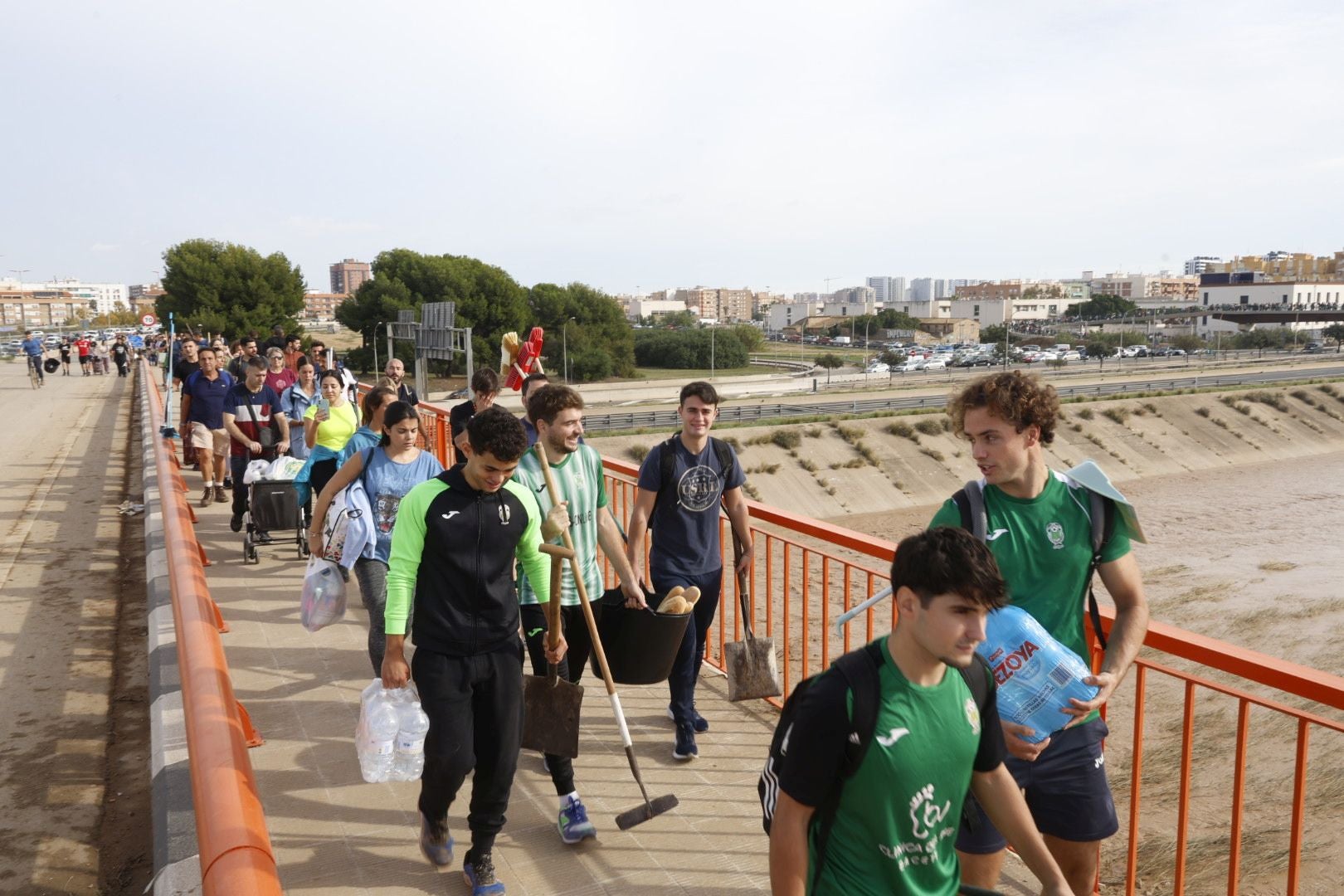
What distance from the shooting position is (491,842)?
354 centimetres

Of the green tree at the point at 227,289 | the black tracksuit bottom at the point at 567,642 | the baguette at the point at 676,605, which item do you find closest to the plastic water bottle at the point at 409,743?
the black tracksuit bottom at the point at 567,642

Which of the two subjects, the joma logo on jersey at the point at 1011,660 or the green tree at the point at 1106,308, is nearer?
the joma logo on jersey at the point at 1011,660

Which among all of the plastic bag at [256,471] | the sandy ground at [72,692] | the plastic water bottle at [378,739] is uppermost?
the plastic bag at [256,471]

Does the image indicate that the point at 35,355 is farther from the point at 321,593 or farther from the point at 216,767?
the point at 216,767

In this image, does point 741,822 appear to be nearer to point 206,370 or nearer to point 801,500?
point 206,370

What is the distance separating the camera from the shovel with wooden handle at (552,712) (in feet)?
12.4

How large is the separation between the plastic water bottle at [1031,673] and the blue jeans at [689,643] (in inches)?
84.3

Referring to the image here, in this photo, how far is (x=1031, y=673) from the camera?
7.86ft

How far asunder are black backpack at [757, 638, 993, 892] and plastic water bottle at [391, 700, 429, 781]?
1.75m

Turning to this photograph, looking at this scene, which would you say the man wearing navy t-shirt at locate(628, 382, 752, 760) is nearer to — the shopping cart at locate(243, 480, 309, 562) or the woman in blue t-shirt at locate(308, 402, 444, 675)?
the woman in blue t-shirt at locate(308, 402, 444, 675)

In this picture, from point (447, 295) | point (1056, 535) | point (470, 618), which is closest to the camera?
point (1056, 535)

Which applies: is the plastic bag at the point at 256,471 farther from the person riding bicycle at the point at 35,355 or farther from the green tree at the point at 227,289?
the green tree at the point at 227,289

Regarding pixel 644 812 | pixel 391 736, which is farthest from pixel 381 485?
pixel 644 812

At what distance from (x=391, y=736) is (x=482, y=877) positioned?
0.59 metres
